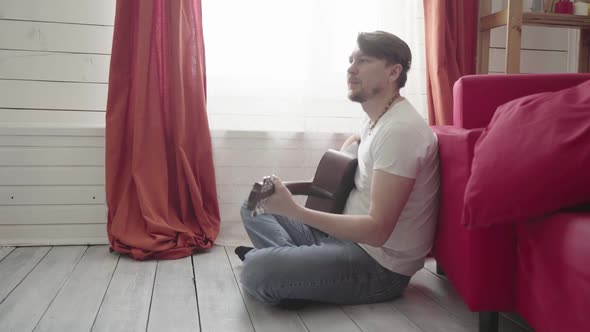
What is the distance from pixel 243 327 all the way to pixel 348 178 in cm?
56

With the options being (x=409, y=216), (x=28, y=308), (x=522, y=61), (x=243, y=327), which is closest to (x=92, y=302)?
(x=28, y=308)

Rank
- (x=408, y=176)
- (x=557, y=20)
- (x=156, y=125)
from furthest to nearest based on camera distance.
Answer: (x=557, y=20)
(x=156, y=125)
(x=408, y=176)

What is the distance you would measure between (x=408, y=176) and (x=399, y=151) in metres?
0.07

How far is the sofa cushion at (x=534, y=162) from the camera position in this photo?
0.98 m

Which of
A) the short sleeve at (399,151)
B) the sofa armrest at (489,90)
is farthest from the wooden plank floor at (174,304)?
the sofa armrest at (489,90)

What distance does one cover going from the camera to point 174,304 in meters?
1.60

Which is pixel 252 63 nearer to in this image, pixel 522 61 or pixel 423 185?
pixel 423 185

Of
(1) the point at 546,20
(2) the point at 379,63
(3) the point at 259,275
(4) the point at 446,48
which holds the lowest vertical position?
(3) the point at 259,275

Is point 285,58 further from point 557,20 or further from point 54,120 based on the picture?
point 557,20

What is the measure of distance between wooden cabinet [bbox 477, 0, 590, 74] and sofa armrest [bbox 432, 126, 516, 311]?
3.41 ft

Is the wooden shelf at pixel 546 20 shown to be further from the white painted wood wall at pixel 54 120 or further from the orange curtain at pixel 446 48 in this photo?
the white painted wood wall at pixel 54 120

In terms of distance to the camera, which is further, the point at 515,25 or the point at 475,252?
the point at 515,25

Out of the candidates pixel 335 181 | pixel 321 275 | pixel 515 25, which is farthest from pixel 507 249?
pixel 515 25

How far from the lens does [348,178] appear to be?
66.5 inches
